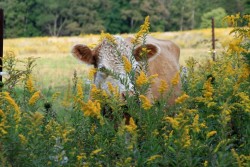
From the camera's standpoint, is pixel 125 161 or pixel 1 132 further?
pixel 1 132

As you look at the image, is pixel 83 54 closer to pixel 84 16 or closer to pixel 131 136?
pixel 131 136

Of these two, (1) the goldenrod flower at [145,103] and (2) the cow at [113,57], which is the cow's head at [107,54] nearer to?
(2) the cow at [113,57]

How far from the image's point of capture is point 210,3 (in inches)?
3327

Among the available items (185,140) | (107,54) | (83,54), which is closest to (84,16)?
(83,54)

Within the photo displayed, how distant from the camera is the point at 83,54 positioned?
680 cm

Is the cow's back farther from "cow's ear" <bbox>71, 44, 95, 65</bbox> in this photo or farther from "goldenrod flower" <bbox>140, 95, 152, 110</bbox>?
"goldenrod flower" <bbox>140, 95, 152, 110</bbox>

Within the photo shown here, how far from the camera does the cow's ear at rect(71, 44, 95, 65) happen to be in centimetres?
675

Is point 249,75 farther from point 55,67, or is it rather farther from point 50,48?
point 50,48

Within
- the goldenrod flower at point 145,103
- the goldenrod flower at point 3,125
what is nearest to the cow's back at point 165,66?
the goldenrod flower at point 145,103

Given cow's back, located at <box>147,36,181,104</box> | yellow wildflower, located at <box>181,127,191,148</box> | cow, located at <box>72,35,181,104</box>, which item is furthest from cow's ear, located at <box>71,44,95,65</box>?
yellow wildflower, located at <box>181,127,191,148</box>

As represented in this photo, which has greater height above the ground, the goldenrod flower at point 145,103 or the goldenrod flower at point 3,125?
the goldenrod flower at point 145,103

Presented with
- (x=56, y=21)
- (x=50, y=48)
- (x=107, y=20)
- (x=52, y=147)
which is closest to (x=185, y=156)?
(x=52, y=147)

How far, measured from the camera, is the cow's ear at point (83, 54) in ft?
22.1

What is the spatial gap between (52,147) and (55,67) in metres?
25.7
